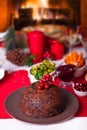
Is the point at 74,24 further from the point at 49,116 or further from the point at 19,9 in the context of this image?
the point at 49,116

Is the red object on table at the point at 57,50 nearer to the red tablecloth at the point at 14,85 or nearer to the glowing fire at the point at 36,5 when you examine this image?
the red tablecloth at the point at 14,85

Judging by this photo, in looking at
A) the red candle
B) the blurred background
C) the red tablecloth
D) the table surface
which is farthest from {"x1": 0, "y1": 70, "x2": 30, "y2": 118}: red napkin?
the blurred background

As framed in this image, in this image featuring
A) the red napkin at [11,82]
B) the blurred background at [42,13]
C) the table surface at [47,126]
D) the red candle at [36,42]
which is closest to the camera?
the table surface at [47,126]

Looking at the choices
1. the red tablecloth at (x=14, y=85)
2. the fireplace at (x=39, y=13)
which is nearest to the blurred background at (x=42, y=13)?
the fireplace at (x=39, y=13)

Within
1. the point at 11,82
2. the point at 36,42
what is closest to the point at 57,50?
the point at 36,42

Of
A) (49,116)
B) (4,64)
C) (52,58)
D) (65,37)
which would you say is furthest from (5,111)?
(65,37)

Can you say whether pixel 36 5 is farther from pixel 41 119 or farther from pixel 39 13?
pixel 41 119
